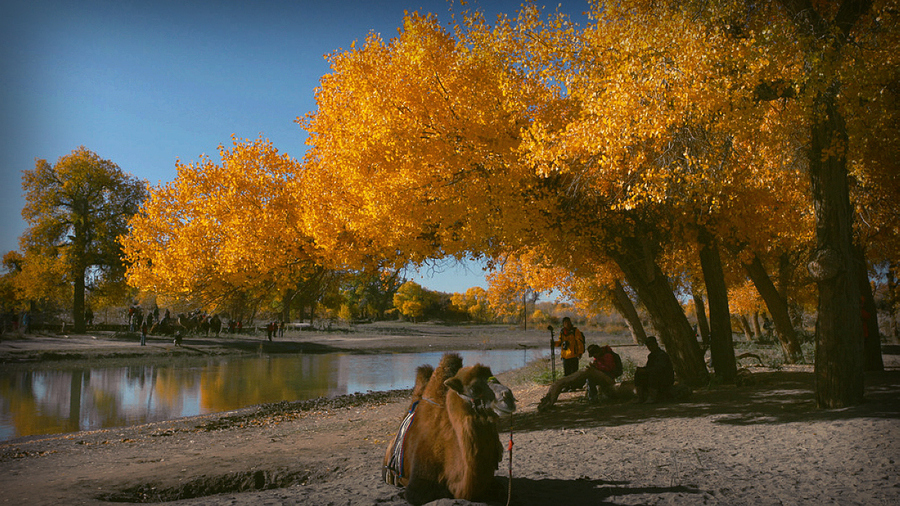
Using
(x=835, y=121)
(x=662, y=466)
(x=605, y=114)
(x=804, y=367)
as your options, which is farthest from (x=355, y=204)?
(x=804, y=367)

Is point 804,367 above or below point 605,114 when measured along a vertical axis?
below

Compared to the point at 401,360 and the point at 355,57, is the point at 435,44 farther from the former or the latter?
the point at 401,360

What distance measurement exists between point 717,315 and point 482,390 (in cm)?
1050

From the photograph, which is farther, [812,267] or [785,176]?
[785,176]

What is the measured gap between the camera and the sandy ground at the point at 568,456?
4.83m

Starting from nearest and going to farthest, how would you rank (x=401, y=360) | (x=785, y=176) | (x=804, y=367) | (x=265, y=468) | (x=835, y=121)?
(x=265, y=468) < (x=835, y=121) < (x=785, y=176) < (x=804, y=367) < (x=401, y=360)

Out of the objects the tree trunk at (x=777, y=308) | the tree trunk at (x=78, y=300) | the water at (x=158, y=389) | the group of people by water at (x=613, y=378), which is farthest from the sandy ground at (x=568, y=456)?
the tree trunk at (x=78, y=300)

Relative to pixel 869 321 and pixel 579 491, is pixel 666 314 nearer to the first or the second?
pixel 869 321

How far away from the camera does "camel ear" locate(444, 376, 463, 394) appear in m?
4.11

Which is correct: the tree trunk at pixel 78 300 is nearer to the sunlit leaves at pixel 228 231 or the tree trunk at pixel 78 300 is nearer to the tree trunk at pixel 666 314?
the sunlit leaves at pixel 228 231

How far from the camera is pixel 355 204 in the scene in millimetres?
11133

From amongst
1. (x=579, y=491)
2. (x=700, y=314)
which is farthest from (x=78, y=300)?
(x=579, y=491)

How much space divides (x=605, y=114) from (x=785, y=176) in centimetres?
721

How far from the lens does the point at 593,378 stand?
10.6 m
